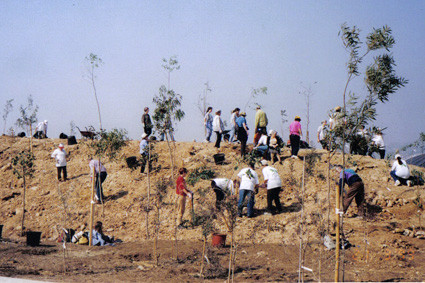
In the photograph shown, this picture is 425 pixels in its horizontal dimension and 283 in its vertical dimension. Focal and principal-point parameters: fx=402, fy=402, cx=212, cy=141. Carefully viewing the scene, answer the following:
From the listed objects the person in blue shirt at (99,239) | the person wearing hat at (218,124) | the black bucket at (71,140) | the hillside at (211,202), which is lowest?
the person in blue shirt at (99,239)

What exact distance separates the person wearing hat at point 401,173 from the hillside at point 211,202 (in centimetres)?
33

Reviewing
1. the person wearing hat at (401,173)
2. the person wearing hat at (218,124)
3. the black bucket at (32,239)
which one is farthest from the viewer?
the person wearing hat at (218,124)

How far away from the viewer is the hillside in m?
10.9

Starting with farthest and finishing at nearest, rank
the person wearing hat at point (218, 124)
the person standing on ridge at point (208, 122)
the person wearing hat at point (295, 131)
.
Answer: the person standing on ridge at point (208, 122) < the person wearing hat at point (218, 124) < the person wearing hat at point (295, 131)

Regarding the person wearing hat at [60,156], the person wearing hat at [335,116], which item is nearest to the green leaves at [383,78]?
the person wearing hat at [335,116]

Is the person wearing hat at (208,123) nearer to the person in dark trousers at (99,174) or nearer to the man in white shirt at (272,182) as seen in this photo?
the person in dark trousers at (99,174)

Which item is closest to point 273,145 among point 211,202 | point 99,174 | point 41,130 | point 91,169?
point 211,202

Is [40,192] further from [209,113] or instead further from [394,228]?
[394,228]

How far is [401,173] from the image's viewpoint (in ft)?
47.4

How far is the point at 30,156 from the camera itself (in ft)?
44.8

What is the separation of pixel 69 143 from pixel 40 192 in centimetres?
475

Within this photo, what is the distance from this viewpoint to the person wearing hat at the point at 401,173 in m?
14.4

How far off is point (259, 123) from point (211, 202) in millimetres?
6510

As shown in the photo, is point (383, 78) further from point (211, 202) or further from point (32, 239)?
point (32, 239)
